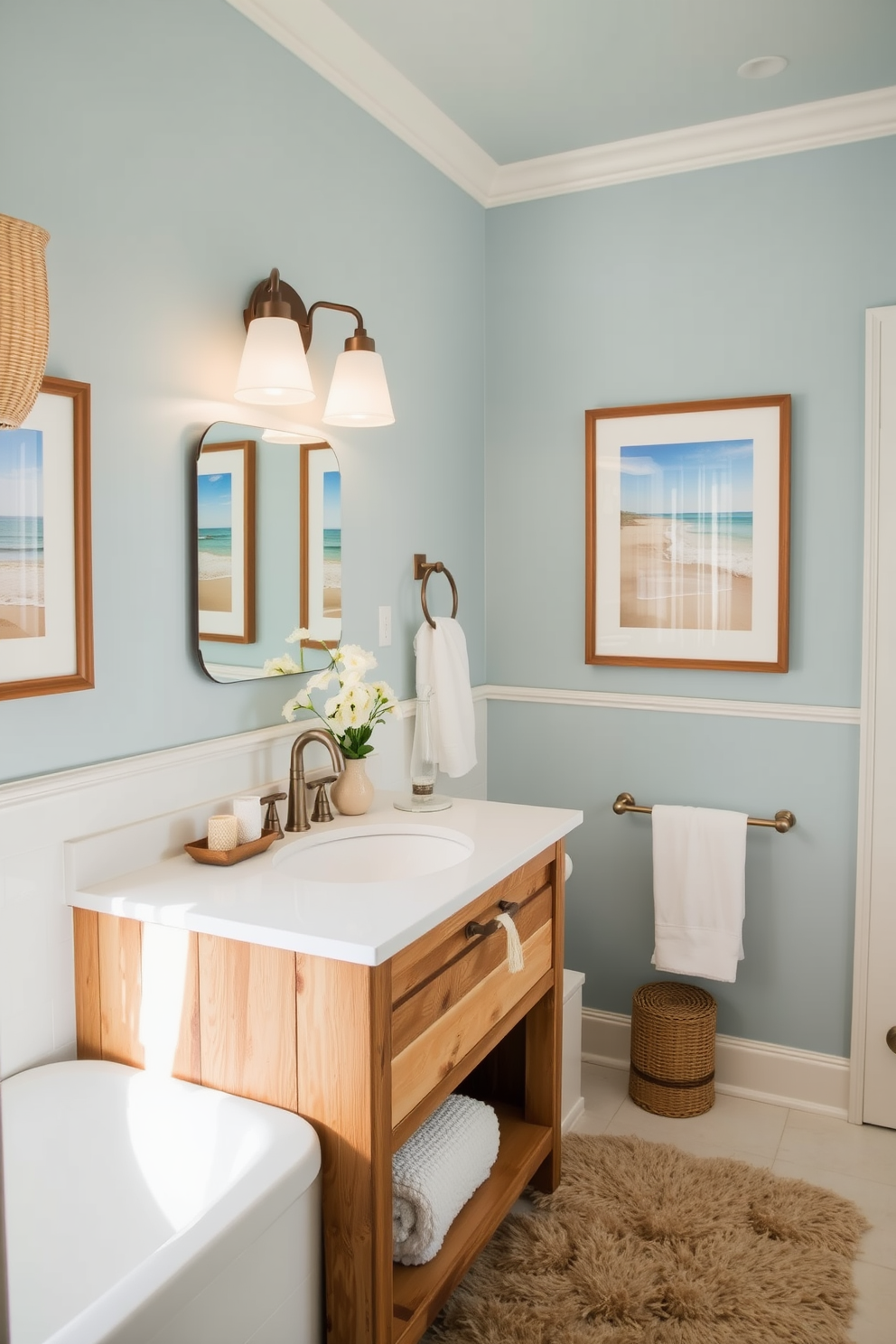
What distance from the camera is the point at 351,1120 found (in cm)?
144

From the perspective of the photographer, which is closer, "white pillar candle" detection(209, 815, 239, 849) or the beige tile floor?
"white pillar candle" detection(209, 815, 239, 849)

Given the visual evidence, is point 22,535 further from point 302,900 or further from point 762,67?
point 762,67

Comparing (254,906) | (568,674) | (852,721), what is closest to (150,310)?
(254,906)

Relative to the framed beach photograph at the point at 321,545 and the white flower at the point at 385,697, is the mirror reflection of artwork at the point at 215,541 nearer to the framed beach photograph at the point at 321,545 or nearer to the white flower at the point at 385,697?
the framed beach photograph at the point at 321,545

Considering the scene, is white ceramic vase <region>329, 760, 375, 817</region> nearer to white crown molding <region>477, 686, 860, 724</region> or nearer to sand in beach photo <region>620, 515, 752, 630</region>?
white crown molding <region>477, 686, 860, 724</region>

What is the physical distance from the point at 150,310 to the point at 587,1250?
1957 mm

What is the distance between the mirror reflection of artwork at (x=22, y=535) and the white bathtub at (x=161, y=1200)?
686 millimetres

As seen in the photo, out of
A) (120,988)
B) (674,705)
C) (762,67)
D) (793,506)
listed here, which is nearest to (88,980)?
(120,988)

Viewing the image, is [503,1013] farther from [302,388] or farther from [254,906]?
[302,388]

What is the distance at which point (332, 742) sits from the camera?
6.84ft

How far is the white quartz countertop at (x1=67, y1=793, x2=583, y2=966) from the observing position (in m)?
1.44

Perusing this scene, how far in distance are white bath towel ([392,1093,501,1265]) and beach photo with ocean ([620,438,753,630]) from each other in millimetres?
1406

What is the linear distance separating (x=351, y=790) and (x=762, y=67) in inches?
74.5

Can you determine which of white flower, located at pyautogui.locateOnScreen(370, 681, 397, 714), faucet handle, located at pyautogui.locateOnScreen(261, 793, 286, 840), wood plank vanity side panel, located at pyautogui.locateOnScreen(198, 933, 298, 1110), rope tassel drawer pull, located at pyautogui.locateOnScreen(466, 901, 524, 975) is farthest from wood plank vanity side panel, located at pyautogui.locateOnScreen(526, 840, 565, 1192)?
wood plank vanity side panel, located at pyautogui.locateOnScreen(198, 933, 298, 1110)
